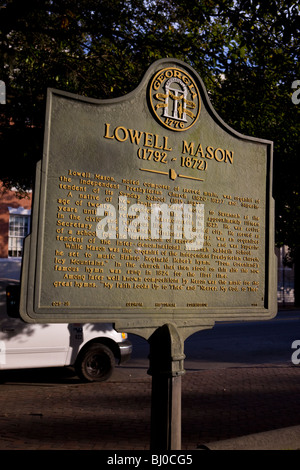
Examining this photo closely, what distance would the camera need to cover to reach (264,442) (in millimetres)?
4777

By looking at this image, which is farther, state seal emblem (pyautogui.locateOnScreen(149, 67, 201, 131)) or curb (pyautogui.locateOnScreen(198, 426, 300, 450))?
state seal emblem (pyautogui.locateOnScreen(149, 67, 201, 131))

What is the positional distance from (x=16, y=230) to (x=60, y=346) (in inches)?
766

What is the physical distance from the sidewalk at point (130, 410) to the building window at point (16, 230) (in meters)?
17.8

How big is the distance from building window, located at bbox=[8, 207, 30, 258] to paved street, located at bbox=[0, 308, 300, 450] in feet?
57.3

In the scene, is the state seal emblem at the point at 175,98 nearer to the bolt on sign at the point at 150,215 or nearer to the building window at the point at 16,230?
the bolt on sign at the point at 150,215

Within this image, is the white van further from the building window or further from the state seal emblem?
the building window

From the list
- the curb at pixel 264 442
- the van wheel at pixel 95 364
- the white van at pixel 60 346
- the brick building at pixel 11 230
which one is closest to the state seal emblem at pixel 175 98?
the curb at pixel 264 442

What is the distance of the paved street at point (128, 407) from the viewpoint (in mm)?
6590

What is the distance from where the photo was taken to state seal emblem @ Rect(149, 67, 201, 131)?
15.5 feet

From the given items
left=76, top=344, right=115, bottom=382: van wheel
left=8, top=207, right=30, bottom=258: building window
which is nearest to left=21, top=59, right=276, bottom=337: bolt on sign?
left=76, top=344, right=115, bottom=382: van wheel

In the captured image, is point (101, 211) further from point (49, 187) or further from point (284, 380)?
point (284, 380)

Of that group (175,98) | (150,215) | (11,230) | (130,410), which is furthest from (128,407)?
(11,230)

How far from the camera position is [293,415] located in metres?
7.88

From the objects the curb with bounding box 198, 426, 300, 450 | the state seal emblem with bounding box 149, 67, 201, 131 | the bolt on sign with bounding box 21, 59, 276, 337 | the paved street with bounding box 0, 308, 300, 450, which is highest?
the state seal emblem with bounding box 149, 67, 201, 131
